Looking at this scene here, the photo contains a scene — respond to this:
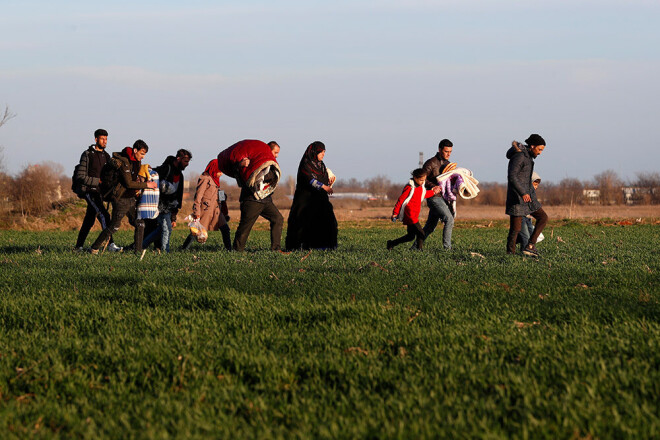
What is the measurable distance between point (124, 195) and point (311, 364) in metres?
8.99

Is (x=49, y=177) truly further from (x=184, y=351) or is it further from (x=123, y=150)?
(x=184, y=351)

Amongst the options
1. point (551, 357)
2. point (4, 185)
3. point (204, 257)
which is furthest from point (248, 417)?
point (4, 185)

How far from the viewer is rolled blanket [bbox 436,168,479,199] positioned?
13602 mm

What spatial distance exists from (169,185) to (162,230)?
902 millimetres

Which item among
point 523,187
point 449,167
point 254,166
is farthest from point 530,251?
point 254,166

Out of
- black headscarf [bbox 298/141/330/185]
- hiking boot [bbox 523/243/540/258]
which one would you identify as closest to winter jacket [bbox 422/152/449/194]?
black headscarf [bbox 298/141/330/185]

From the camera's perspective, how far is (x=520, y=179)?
12.2 metres

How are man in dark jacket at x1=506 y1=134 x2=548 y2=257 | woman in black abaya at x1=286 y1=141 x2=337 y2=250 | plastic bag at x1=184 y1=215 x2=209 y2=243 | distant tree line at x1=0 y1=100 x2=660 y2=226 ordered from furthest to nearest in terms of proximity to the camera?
1. distant tree line at x1=0 y1=100 x2=660 y2=226
2. woman in black abaya at x1=286 y1=141 x2=337 y2=250
3. plastic bag at x1=184 y1=215 x2=209 y2=243
4. man in dark jacket at x1=506 y1=134 x2=548 y2=257

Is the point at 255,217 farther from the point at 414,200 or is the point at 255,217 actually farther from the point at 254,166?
the point at 414,200

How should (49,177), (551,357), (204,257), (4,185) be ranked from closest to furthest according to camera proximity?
(551,357)
(204,257)
(4,185)
(49,177)

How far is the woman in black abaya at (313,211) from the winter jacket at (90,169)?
345 cm

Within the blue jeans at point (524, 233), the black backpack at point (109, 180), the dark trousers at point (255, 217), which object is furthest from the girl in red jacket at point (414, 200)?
the black backpack at point (109, 180)

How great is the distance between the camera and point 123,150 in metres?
13.0

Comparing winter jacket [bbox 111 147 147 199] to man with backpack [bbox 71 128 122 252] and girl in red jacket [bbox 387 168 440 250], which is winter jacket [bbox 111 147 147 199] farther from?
girl in red jacket [bbox 387 168 440 250]
